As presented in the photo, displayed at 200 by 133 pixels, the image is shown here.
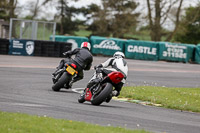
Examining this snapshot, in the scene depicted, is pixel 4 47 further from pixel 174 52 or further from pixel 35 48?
pixel 174 52

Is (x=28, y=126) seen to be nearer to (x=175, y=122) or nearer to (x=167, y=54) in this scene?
(x=175, y=122)

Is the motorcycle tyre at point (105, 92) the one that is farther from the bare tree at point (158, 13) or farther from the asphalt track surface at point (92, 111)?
the bare tree at point (158, 13)

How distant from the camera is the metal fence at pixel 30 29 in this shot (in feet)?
108

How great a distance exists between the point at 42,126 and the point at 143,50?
3320cm

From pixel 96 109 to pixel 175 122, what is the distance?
1756 millimetres

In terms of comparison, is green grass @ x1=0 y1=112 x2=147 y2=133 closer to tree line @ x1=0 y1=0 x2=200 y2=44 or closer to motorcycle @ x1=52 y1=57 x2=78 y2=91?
motorcycle @ x1=52 y1=57 x2=78 y2=91

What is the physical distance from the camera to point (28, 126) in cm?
693

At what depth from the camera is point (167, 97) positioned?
14367mm

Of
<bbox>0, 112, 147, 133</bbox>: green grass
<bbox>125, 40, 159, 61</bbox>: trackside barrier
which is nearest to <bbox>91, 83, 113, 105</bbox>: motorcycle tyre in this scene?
<bbox>0, 112, 147, 133</bbox>: green grass

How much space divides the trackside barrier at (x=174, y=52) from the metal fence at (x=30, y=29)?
10386 millimetres

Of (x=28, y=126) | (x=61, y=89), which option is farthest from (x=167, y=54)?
(x=28, y=126)

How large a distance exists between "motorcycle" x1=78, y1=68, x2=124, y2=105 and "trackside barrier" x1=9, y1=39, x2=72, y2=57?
69.3ft

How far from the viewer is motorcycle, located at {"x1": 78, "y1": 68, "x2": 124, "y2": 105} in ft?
34.5

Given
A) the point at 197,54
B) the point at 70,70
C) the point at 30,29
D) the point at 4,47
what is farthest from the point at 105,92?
the point at 197,54
